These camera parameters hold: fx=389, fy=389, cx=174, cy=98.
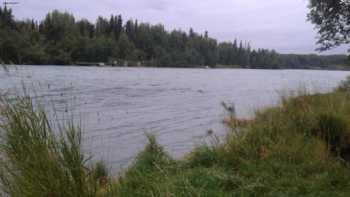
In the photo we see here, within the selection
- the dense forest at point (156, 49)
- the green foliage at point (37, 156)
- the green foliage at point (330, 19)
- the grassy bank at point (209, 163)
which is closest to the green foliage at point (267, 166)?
the grassy bank at point (209, 163)

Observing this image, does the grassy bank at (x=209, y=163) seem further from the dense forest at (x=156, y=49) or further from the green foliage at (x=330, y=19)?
the dense forest at (x=156, y=49)

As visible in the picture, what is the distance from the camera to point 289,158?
674cm

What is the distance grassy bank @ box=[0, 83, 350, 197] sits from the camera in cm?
343

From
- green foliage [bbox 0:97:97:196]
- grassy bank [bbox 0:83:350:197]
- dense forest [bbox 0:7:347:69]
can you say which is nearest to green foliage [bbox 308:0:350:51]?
grassy bank [bbox 0:83:350:197]

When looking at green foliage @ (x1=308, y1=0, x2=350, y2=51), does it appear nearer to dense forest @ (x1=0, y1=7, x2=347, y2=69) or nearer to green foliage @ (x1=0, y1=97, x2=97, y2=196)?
green foliage @ (x1=0, y1=97, x2=97, y2=196)

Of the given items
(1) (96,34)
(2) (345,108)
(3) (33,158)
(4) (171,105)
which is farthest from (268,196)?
(1) (96,34)

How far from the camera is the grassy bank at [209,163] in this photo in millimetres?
3434

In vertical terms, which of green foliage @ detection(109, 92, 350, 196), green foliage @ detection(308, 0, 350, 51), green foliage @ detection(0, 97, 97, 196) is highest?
green foliage @ detection(308, 0, 350, 51)

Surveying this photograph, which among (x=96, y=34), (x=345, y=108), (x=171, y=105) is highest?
(x=96, y=34)

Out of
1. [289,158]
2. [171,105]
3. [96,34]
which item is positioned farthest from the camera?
[96,34]

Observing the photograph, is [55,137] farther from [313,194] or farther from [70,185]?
[313,194]

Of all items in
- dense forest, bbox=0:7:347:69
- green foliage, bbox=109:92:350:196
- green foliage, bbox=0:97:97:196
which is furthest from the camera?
dense forest, bbox=0:7:347:69

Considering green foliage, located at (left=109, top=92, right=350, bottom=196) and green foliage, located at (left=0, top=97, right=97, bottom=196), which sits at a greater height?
green foliage, located at (left=0, top=97, right=97, bottom=196)

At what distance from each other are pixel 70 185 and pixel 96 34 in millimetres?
102512
